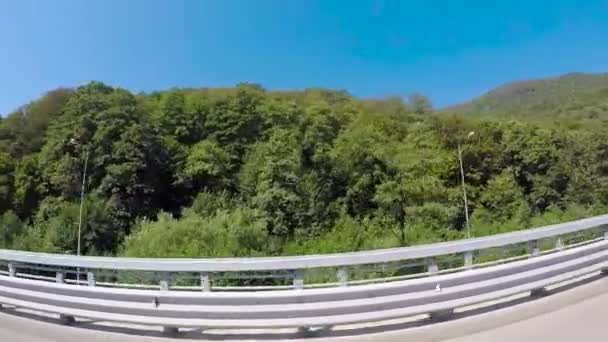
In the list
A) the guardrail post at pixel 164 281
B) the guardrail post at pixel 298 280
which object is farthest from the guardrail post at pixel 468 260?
the guardrail post at pixel 164 281

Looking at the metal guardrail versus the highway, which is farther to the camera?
the metal guardrail

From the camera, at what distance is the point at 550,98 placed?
401 ft

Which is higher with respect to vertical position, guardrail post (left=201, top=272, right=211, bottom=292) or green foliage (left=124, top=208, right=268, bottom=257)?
guardrail post (left=201, top=272, right=211, bottom=292)

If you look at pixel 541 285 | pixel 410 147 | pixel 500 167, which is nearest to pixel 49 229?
pixel 410 147

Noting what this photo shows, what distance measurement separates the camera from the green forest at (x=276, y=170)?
131 feet

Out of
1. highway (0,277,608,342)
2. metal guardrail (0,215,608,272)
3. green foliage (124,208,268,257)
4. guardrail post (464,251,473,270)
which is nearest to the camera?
highway (0,277,608,342)

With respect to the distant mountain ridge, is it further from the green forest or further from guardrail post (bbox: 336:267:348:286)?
guardrail post (bbox: 336:267:348:286)

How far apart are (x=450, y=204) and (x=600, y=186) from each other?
18.3 m

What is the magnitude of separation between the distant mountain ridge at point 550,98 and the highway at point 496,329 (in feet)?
284

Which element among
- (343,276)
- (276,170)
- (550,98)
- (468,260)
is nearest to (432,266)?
(468,260)

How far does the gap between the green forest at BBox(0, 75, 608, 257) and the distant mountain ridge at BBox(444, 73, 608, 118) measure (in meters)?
33.6

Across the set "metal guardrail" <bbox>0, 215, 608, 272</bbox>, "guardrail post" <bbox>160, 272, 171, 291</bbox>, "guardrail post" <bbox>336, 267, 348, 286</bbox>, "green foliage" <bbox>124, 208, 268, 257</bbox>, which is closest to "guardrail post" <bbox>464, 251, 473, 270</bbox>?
"metal guardrail" <bbox>0, 215, 608, 272</bbox>

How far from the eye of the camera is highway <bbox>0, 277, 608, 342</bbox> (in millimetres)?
4465

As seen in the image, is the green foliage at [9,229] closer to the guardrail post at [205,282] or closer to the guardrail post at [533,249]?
the guardrail post at [205,282]
